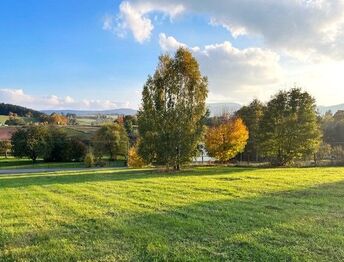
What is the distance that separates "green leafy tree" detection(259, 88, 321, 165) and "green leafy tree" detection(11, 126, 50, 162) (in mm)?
41278

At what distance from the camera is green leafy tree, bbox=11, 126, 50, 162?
62.0 m

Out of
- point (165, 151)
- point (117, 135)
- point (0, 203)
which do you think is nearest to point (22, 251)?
point (0, 203)

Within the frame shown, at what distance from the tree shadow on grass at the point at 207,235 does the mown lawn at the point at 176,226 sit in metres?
0.02

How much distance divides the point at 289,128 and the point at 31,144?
4415cm

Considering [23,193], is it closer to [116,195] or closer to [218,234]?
[116,195]

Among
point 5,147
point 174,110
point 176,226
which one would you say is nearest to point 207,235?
point 176,226

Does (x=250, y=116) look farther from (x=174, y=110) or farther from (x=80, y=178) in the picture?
(x=80, y=178)

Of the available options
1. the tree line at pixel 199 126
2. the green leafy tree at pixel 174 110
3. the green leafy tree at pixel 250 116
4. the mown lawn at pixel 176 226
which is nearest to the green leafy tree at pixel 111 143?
the tree line at pixel 199 126

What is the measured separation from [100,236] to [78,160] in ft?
200

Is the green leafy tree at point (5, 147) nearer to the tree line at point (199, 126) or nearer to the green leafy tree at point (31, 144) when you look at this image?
the green leafy tree at point (31, 144)

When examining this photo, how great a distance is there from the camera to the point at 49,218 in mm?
9109

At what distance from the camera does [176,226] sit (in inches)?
309

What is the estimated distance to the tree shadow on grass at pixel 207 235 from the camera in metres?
6.02

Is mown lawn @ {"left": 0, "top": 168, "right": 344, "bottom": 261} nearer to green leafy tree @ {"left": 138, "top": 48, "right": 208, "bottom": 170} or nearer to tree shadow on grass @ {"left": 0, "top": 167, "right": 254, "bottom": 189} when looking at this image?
tree shadow on grass @ {"left": 0, "top": 167, "right": 254, "bottom": 189}
